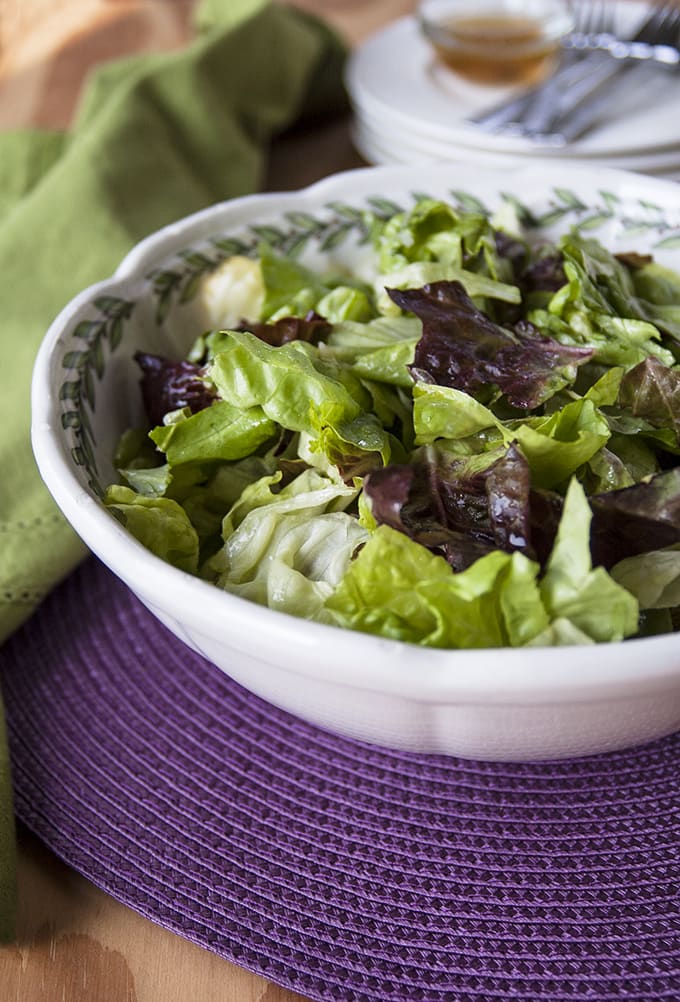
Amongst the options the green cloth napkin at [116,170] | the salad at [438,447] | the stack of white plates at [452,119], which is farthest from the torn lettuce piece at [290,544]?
the stack of white plates at [452,119]

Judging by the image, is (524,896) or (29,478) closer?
(524,896)

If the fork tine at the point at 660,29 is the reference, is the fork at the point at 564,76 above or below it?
above

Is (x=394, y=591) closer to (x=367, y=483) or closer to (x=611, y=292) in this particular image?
(x=367, y=483)

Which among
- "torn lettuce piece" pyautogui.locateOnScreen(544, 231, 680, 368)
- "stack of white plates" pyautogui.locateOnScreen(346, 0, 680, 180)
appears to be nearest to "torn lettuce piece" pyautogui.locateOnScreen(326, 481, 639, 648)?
"torn lettuce piece" pyautogui.locateOnScreen(544, 231, 680, 368)

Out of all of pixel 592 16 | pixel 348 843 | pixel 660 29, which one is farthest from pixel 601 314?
pixel 592 16

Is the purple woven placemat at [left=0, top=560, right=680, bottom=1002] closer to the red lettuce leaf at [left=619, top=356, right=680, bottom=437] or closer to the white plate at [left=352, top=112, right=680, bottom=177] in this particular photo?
the red lettuce leaf at [left=619, top=356, right=680, bottom=437]

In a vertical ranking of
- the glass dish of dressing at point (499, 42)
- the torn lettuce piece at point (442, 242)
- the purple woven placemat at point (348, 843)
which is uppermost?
the torn lettuce piece at point (442, 242)

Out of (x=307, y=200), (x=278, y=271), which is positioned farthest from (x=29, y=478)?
(x=307, y=200)

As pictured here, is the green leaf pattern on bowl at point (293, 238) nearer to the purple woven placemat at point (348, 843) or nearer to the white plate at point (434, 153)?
the white plate at point (434, 153)
